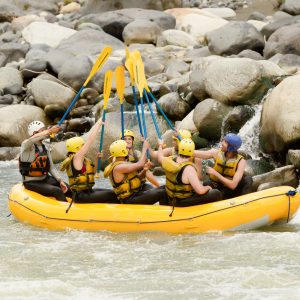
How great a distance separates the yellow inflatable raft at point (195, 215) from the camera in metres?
7.68

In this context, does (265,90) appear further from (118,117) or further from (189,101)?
A: (118,117)

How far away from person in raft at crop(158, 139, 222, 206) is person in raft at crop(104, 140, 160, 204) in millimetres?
216

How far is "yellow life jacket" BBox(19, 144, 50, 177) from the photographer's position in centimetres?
825

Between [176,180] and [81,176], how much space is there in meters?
1.10

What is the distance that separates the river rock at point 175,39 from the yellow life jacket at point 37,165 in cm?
1110

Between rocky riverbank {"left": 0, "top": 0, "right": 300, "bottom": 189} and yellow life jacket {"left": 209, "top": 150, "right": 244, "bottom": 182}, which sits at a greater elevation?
yellow life jacket {"left": 209, "top": 150, "right": 244, "bottom": 182}

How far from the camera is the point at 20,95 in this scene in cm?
1631

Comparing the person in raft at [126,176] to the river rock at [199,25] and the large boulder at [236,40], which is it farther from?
the river rock at [199,25]

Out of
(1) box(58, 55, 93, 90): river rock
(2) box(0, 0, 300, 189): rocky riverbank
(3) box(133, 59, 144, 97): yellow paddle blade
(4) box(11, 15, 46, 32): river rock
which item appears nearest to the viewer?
(3) box(133, 59, 144, 97): yellow paddle blade

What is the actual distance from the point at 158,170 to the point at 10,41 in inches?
404

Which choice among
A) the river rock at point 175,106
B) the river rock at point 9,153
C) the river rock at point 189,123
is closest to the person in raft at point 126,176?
the river rock at point 189,123

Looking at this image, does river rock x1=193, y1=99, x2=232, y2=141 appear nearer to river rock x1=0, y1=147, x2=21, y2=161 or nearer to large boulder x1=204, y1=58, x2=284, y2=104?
large boulder x1=204, y1=58, x2=284, y2=104

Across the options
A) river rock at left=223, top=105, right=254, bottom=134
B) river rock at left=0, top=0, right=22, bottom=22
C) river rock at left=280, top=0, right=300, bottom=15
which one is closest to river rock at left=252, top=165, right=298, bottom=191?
river rock at left=223, top=105, right=254, bottom=134

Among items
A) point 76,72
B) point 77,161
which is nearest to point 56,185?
point 77,161
